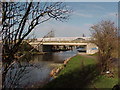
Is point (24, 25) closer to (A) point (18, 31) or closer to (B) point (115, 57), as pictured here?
(A) point (18, 31)

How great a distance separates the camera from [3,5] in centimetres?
199

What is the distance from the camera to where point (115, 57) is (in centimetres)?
1040

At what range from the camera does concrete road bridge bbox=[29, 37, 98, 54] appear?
7.82ft

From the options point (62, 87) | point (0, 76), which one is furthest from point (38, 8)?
point (62, 87)

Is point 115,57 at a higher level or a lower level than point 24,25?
lower

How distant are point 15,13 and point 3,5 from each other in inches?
7.0

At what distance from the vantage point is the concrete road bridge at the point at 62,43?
2385 millimetres

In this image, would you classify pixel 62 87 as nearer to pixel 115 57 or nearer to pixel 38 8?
pixel 115 57

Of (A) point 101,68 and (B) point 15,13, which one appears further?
(A) point 101,68

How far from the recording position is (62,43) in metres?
27.2

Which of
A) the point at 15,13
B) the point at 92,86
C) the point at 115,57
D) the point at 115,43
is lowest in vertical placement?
the point at 92,86

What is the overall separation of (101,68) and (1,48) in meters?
9.54

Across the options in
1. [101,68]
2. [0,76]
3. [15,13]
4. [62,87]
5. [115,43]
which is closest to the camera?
[0,76]

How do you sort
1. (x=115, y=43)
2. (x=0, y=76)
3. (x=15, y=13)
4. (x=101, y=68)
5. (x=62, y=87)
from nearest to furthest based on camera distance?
(x=0, y=76), (x=15, y=13), (x=62, y=87), (x=115, y=43), (x=101, y=68)
